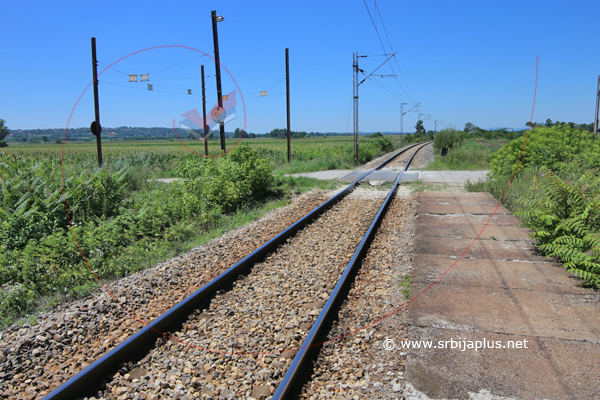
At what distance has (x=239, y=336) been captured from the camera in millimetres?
4102

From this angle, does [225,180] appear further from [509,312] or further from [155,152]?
[155,152]

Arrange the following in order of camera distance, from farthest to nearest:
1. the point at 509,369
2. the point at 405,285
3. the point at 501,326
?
the point at 405,285 < the point at 501,326 < the point at 509,369

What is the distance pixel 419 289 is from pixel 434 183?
1246 cm

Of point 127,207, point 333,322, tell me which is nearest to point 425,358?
point 333,322

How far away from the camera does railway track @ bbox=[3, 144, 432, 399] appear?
3.30 m

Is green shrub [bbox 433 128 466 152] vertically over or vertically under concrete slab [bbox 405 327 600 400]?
over

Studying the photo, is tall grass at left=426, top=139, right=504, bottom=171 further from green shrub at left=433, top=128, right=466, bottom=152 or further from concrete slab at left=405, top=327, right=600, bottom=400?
concrete slab at left=405, top=327, right=600, bottom=400

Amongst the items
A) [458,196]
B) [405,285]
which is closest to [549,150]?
[458,196]

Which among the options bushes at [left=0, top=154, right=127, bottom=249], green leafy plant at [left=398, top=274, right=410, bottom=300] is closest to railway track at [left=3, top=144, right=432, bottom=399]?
green leafy plant at [left=398, top=274, right=410, bottom=300]

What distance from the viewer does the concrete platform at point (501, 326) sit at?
117 inches

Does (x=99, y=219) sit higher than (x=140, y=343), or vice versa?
(x=99, y=219)

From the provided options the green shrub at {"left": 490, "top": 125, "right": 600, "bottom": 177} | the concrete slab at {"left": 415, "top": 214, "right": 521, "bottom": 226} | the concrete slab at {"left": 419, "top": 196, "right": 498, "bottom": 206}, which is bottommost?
the concrete slab at {"left": 415, "top": 214, "right": 521, "bottom": 226}

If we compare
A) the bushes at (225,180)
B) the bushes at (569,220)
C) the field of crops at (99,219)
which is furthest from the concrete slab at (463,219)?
the bushes at (225,180)

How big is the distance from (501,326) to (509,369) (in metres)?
0.72
